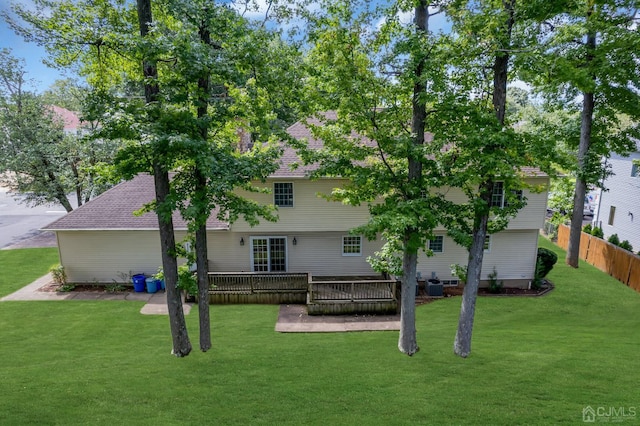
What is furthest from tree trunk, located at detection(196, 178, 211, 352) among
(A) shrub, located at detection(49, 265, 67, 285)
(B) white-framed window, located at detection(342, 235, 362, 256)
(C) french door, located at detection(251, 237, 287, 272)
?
(A) shrub, located at detection(49, 265, 67, 285)

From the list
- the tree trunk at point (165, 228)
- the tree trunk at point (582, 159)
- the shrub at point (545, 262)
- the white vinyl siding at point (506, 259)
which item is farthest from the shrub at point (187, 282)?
the tree trunk at point (582, 159)

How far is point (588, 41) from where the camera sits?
1752cm

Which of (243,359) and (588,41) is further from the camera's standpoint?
(588,41)

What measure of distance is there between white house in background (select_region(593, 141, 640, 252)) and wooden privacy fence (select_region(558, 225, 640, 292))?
337 cm

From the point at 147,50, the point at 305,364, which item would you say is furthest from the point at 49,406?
the point at 147,50

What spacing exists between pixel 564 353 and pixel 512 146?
5.96 m

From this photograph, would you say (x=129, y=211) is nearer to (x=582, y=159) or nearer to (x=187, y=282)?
(x=187, y=282)

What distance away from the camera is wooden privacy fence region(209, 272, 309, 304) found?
51.0 ft

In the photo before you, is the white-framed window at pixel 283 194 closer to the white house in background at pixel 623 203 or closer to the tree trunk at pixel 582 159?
the tree trunk at pixel 582 159

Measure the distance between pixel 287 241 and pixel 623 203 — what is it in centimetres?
2169

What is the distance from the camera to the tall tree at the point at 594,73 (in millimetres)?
8219

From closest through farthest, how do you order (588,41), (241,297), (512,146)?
1. (512,146)
2. (241,297)
3. (588,41)

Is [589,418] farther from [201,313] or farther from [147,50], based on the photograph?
[147,50]

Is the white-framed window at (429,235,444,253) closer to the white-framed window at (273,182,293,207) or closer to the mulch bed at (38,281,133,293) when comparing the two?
the white-framed window at (273,182,293,207)
